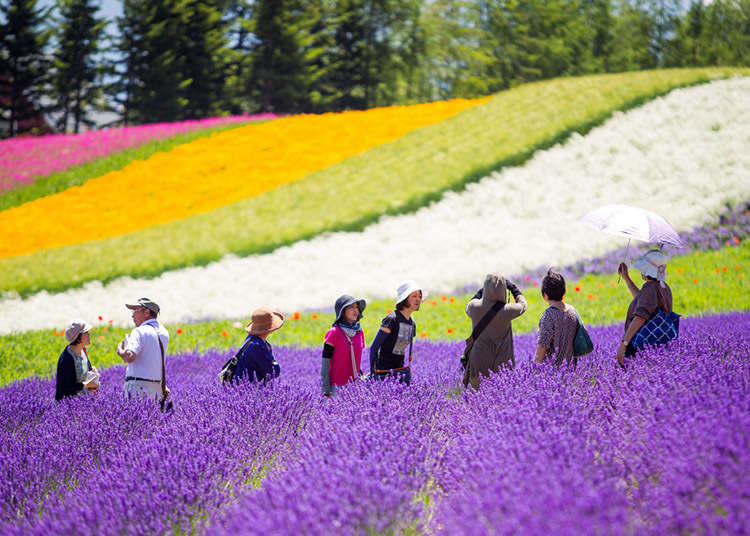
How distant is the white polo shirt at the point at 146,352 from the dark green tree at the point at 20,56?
95.1 feet

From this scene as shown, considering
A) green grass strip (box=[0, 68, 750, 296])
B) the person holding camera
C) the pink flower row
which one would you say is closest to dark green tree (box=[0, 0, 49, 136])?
the pink flower row

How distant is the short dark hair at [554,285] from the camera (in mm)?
4551

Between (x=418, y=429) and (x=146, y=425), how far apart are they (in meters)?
2.04

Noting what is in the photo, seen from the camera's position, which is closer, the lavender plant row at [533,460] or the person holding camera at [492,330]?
the lavender plant row at [533,460]

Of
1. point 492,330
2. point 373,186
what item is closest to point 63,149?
point 373,186

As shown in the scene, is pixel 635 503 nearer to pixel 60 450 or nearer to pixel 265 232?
pixel 60 450

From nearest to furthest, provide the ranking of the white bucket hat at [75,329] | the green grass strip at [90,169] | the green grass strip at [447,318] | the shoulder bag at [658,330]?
the shoulder bag at [658,330]
the white bucket hat at [75,329]
the green grass strip at [447,318]
the green grass strip at [90,169]

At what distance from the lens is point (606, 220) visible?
5441mm

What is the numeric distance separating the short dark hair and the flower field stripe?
60.4 ft

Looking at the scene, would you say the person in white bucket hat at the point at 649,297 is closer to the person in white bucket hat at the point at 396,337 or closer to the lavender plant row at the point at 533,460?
the lavender plant row at the point at 533,460

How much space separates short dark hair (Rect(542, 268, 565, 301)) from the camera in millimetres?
4551

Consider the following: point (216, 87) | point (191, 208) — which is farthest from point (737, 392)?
point (216, 87)

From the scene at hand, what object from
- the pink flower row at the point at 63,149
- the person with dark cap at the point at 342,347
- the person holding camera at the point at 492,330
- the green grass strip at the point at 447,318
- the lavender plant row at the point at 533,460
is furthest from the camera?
the pink flower row at the point at 63,149

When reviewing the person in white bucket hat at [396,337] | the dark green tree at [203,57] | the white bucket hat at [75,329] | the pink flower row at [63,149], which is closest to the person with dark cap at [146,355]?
the white bucket hat at [75,329]
